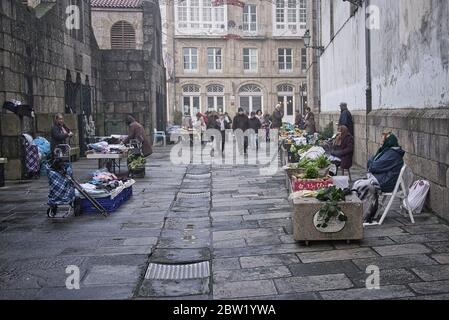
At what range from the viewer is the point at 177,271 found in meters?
6.31

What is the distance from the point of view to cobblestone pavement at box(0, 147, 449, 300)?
549 centimetres

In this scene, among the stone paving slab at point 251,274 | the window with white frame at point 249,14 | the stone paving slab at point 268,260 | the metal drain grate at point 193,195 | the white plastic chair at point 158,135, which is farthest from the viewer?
the window with white frame at point 249,14

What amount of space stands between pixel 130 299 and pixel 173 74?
45322 mm

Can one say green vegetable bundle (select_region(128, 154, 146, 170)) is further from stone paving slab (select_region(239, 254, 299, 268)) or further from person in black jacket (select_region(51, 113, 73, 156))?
stone paving slab (select_region(239, 254, 299, 268))

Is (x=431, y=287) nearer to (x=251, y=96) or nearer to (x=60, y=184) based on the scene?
(x=60, y=184)

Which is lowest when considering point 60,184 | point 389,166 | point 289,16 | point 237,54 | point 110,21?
point 60,184

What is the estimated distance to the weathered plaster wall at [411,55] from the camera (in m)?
8.52

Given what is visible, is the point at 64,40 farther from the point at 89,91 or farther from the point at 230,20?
Answer: the point at 230,20

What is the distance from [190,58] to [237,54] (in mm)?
4092

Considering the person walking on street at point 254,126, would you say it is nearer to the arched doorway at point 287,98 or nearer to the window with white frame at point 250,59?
the arched doorway at point 287,98

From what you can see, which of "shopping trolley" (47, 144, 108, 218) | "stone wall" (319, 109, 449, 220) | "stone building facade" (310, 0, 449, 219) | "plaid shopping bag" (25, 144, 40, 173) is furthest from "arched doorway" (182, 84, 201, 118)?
"shopping trolley" (47, 144, 108, 218)

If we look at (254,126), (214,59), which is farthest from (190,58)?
(254,126)

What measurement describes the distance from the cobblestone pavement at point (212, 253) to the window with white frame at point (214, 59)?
41.4m

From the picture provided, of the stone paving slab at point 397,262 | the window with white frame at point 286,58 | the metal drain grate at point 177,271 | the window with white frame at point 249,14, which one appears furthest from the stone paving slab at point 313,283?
the window with white frame at point 249,14
